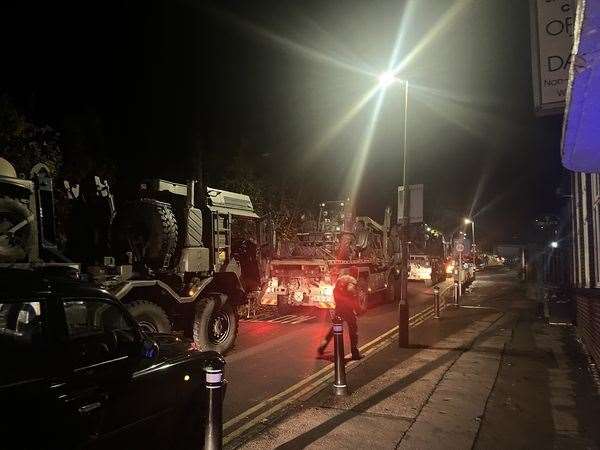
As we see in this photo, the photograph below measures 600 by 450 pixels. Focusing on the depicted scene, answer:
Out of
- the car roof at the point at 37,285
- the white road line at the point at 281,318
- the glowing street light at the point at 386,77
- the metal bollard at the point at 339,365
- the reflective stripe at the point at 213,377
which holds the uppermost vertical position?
the glowing street light at the point at 386,77

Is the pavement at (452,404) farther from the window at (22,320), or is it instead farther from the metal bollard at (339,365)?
the window at (22,320)

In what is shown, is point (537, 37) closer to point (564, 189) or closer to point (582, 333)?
point (582, 333)

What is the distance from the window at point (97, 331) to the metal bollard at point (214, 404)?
0.66 metres

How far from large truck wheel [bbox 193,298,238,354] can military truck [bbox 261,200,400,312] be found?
2.52 metres

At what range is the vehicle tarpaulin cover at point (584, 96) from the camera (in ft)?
8.49

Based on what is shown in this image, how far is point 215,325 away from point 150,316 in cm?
169

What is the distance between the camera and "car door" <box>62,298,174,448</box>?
3.32 metres

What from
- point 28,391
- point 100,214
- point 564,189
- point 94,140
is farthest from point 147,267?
point 564,189

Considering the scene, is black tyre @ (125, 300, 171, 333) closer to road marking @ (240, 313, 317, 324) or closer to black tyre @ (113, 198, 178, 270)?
black tyre @ (113, 198, 178, 270)

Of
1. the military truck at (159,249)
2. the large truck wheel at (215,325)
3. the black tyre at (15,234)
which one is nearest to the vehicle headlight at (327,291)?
the military truck at (159,249)

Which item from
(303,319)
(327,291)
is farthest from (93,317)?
(327,291)

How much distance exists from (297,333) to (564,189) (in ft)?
33.4

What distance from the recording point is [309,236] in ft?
56.7

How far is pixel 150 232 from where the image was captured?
8.84 meters
